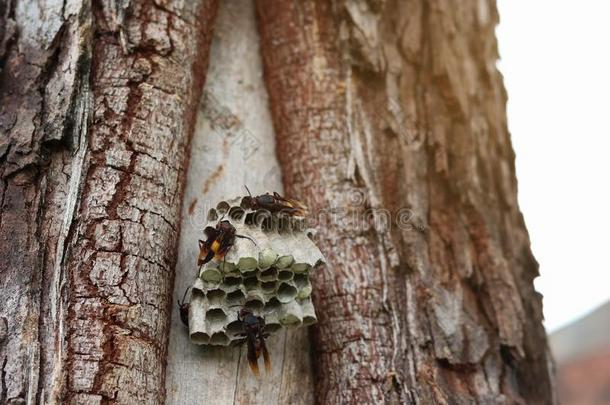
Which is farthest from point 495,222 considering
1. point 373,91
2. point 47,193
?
point 47,193

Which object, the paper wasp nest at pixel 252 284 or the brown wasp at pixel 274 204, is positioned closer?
the paper wasp nest at pixel 252 284

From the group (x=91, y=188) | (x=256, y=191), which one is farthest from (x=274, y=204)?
(x=91, y=188)

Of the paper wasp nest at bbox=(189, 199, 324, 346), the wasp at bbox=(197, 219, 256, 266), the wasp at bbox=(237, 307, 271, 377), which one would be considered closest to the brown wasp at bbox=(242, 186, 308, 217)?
the paper wasp nest at bbox=(189, 199, 324, 346)

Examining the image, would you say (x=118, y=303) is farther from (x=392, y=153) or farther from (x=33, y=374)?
(x=392, y=153)

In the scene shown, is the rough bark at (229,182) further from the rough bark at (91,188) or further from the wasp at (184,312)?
the rough bark at (91,188)

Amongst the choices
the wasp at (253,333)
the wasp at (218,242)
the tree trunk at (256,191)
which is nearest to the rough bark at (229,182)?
the tree trunk at (256,191)

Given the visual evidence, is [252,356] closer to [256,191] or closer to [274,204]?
[274,204]
